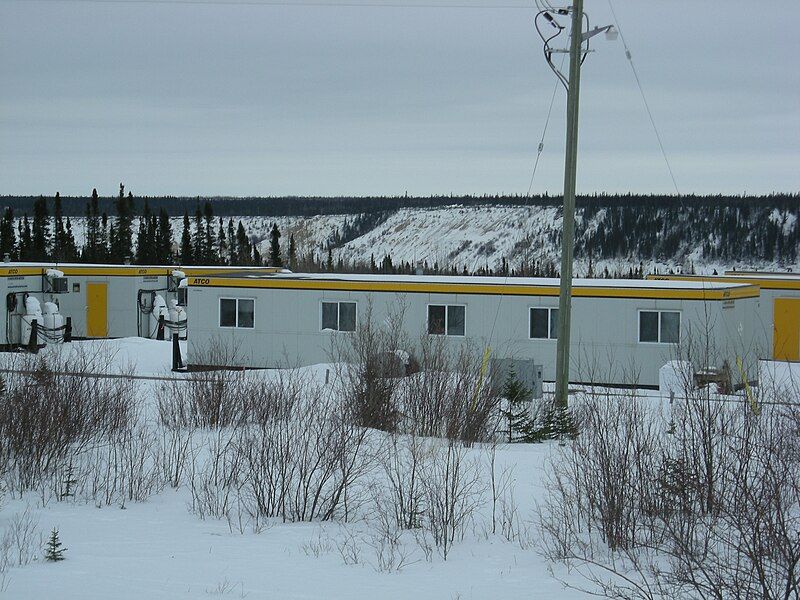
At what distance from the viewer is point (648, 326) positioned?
71.3ft

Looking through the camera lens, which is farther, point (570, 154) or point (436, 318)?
point (436, 318)

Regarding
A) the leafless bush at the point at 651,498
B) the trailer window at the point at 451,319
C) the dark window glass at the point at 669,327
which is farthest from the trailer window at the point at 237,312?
the leafless bush at the point at 651,498

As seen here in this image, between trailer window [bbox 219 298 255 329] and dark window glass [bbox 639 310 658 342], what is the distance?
9.24 meters

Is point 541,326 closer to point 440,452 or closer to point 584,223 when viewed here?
point 440,452

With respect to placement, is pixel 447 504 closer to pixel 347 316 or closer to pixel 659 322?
pixel 659 322

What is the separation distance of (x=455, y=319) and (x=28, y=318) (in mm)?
15052

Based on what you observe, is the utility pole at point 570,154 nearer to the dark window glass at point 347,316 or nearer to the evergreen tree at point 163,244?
the dark window glass at point 347,316

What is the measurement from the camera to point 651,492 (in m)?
8.25

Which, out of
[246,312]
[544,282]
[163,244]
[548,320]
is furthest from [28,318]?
[163,244]

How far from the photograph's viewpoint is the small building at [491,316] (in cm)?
2158

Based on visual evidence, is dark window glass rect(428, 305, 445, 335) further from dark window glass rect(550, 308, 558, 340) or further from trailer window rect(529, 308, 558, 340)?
dark window glass rect(550, 308, 558, 340)

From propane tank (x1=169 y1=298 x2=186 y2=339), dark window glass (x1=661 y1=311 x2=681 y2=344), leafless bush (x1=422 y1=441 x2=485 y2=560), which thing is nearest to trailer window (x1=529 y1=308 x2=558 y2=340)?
dark window glass (x1=661 y1=311 x2=681 y2=344)

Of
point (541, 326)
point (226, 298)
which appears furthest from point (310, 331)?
point (541, 326)

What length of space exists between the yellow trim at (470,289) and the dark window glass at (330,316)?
16.1 inches
